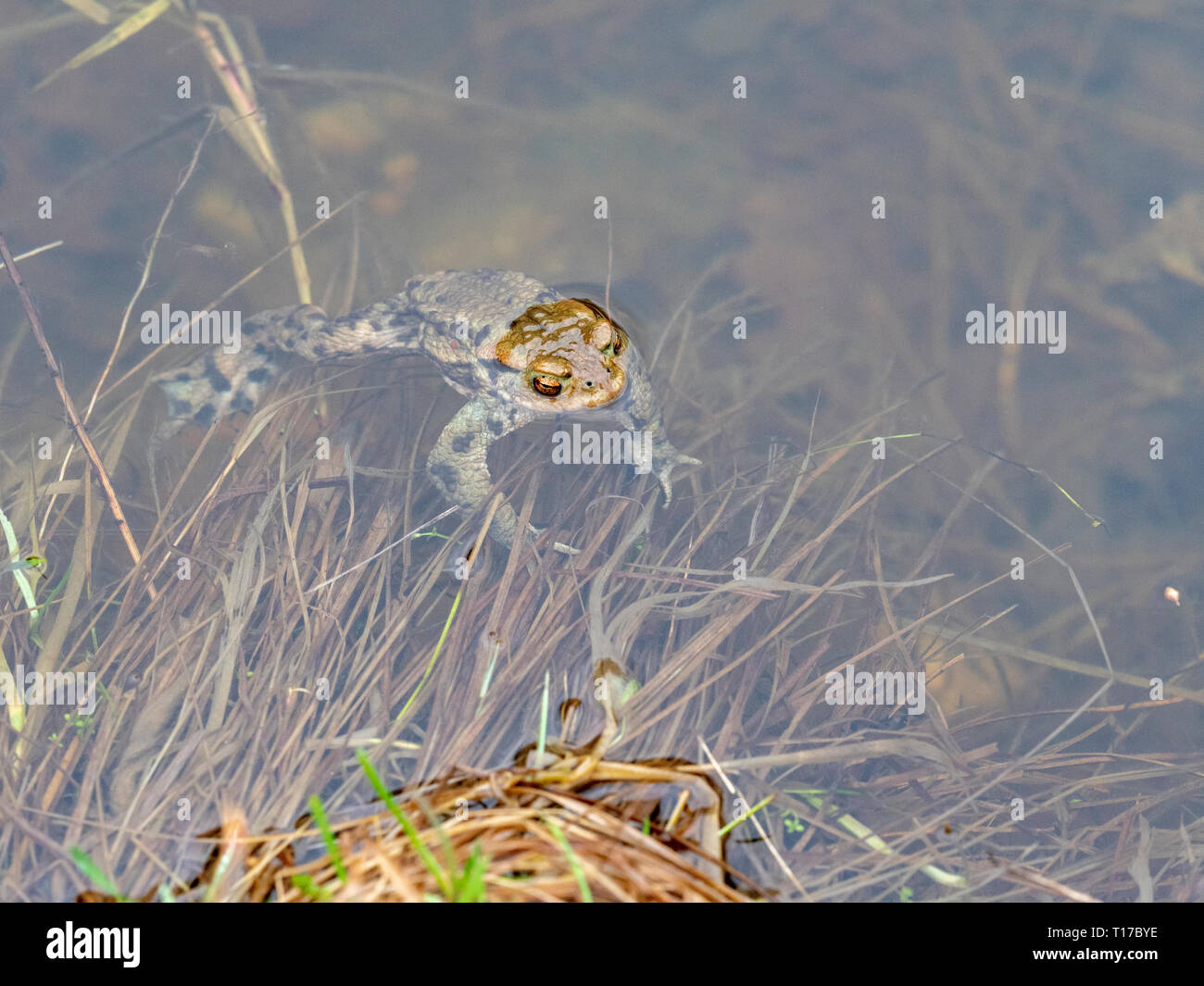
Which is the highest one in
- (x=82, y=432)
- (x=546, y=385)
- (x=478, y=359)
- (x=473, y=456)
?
(x=478, y=359)

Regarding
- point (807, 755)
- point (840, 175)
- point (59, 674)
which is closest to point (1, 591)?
point (59, 674)

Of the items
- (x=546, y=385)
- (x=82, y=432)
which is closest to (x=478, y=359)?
(x=546, y=385)

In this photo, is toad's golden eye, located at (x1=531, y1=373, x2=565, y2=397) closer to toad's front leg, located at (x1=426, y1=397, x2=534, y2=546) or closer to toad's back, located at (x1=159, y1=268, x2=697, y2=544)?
toad's back, located at (x1=159, y1=268, x2=697, y2=544)

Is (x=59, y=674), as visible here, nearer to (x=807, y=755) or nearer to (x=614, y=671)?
(x=614, y=671)

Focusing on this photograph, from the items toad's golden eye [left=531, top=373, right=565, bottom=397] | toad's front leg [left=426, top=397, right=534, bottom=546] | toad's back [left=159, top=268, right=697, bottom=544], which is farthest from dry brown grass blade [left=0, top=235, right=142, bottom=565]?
toad's golden eye [left=531, top=373, right=565, bottom=397]

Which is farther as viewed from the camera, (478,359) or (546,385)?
(478,359)

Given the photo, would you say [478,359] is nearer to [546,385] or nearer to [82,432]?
[546,385]
